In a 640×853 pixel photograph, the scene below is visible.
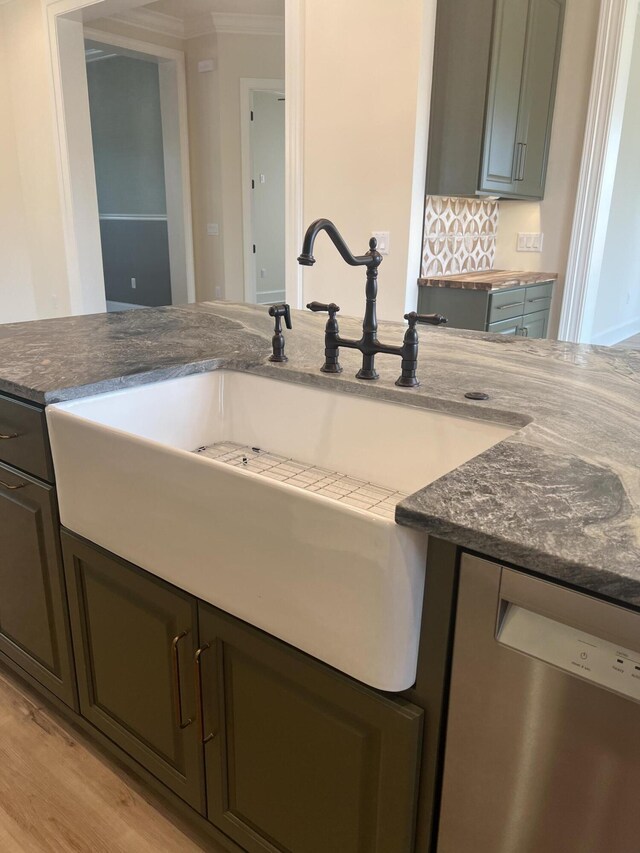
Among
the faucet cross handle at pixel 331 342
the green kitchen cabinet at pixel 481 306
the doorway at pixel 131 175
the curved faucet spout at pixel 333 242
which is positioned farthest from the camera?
the doorway at pixel 131 175

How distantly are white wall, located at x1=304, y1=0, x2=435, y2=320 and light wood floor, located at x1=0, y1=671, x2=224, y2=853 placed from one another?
8.44ft

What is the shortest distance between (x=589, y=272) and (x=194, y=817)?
3745mm

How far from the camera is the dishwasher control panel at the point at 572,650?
0.71 meters

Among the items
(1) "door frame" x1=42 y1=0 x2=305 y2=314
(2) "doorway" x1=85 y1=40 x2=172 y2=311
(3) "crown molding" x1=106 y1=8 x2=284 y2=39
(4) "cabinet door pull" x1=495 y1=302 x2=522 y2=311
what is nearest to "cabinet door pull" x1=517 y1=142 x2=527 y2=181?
(4) "cabinet door pull" x1=495 y1=302 x2=522 y2=311

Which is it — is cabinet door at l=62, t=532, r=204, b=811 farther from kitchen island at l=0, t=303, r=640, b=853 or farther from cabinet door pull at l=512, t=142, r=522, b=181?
cabinet door pull at l=512, t=142, r=522, b=181

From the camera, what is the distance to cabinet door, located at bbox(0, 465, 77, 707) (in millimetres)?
1440

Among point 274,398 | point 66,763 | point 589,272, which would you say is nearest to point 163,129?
point 589,272

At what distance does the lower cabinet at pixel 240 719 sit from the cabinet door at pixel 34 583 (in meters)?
0.06

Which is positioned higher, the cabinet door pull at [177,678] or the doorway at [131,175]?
the doorway at [131,175]

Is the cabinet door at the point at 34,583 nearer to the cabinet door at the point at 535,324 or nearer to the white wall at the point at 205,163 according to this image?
the cabinet door at the point at 535,324

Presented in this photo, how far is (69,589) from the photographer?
1431mm

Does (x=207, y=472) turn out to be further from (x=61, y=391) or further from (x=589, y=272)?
(x=589, y=272)

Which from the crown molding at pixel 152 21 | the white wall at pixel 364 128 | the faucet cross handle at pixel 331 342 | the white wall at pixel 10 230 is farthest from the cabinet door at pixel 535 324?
the crown molding at pixel 152 21

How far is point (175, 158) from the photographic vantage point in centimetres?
636
